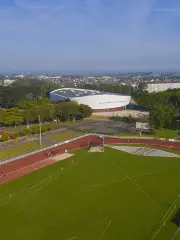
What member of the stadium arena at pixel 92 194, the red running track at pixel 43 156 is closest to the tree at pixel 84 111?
the red running track at pixel 43 156

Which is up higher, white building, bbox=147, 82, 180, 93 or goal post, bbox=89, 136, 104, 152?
white building, bbox=147, 82, 180, 93

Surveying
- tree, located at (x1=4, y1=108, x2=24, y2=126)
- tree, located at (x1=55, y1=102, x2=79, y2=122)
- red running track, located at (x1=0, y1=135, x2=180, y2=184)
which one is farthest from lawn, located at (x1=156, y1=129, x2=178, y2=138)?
tree, located at (x1=4, y1=108, x2=24, y2=126)

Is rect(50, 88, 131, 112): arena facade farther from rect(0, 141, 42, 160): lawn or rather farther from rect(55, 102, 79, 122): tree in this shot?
rect(0, 141, 42, 160): lawn

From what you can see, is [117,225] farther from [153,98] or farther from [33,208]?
[153,98]

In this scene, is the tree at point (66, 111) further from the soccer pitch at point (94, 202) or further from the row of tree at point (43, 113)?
the soccer pitch at point (94, 202)

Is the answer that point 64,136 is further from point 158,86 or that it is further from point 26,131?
point 158,86

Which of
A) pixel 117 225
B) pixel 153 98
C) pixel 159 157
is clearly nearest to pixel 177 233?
pixel 117 225

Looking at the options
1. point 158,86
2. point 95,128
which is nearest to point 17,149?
point 95,128
